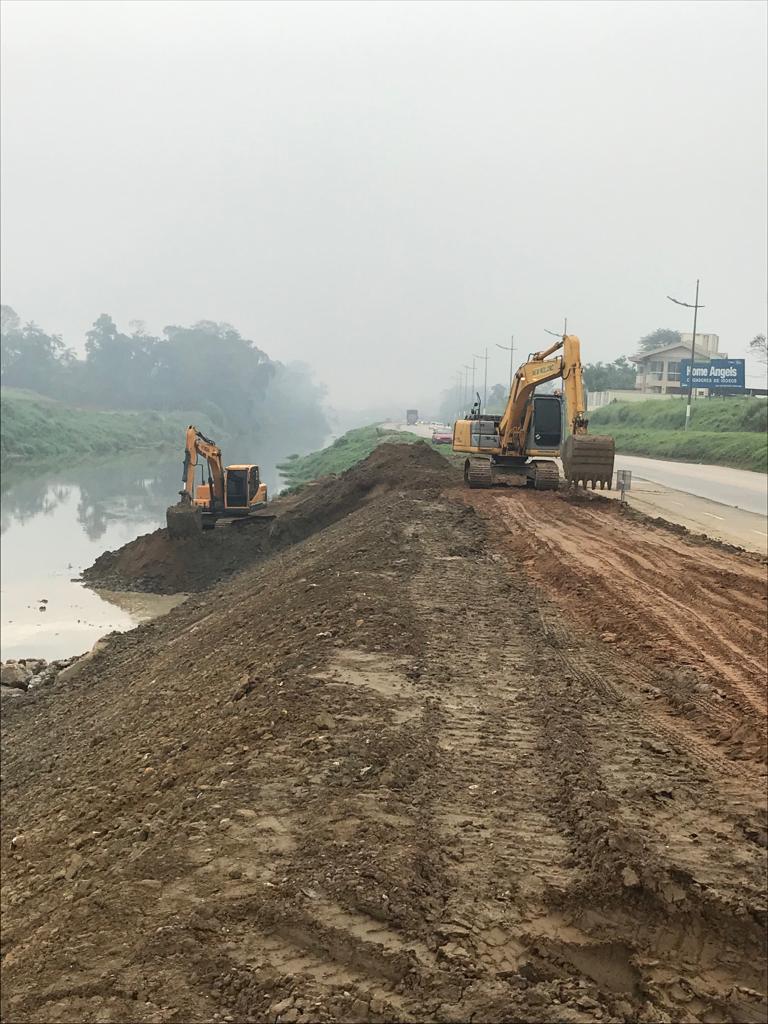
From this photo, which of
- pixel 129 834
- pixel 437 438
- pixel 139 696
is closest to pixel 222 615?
pixel 139 696

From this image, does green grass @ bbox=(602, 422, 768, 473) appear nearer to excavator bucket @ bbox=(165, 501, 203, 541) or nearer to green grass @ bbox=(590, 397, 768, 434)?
green grass @ bbox=(590, 397, 768, 434)

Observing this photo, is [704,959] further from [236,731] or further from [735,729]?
[236,731]

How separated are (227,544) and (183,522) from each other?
1428 mm

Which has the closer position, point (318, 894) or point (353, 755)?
point (318, 894)

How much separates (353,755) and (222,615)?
355 inches

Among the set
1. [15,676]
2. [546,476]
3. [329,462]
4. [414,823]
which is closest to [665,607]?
[414,823]

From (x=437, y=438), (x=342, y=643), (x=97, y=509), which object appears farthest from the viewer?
(x=437, y=438)

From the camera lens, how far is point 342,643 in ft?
26.7

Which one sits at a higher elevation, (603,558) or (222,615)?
(603,558)

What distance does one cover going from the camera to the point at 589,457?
19.5 m

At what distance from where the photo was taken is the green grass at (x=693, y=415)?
47031 mm

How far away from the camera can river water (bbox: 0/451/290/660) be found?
63.6 feet

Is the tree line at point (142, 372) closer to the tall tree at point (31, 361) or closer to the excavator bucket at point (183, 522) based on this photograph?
the tall tree at point (31, 361)

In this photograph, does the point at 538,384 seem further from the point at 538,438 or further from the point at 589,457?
the point at 589,457
